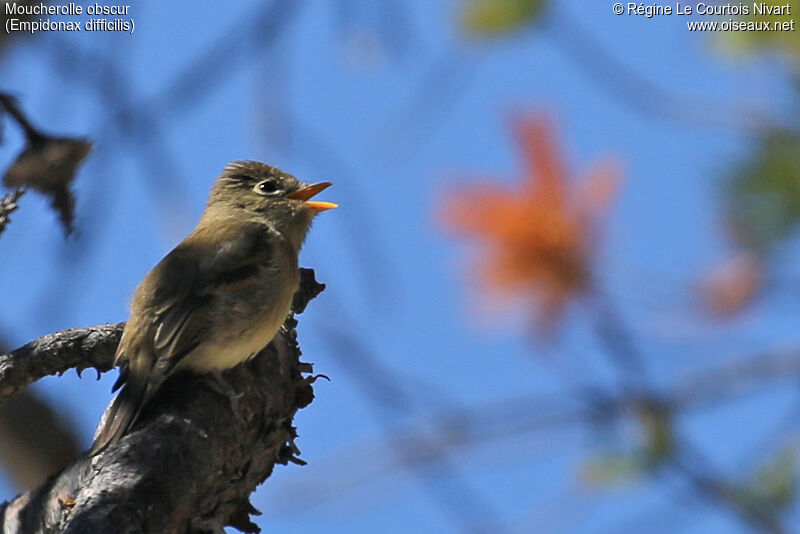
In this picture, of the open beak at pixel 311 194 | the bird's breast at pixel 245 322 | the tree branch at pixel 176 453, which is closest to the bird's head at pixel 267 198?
the open beak at pixel 311 194

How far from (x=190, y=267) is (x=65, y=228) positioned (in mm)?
1798

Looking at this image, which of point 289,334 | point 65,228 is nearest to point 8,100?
point 65,228

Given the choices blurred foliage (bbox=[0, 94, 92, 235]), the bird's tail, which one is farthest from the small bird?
blurred foliage (bbox=[0, 94, 92, 235])

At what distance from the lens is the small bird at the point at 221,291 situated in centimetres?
378

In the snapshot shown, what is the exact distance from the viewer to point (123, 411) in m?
3.47

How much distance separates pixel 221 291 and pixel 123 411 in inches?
37.1

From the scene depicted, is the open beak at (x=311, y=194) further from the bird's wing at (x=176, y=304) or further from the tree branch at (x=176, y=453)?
the tree branch at (x=176, y=453)

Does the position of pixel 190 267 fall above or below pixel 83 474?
above

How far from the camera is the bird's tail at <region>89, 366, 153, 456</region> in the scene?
330 cm

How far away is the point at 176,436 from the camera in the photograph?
3258 millimetres

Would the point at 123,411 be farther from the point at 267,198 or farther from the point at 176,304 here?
the point at 267,198

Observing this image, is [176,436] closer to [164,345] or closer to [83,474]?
[83,474]

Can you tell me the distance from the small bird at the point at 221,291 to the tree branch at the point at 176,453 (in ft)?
0.23

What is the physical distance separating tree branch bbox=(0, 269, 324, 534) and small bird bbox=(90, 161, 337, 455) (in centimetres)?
7
